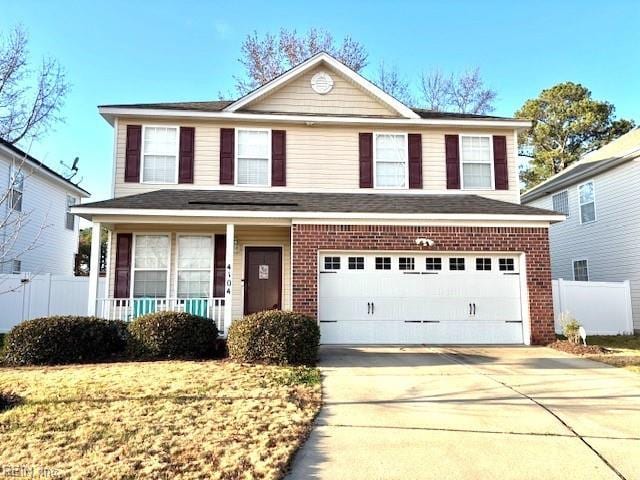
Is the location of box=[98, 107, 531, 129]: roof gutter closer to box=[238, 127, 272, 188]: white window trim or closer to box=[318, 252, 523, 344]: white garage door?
box=[238, 127, 272, 188]: white window trim

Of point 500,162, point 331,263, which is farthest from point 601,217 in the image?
point 331,263

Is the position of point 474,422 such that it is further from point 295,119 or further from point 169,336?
point 295,119

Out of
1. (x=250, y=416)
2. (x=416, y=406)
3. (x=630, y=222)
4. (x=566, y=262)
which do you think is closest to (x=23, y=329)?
(x=250, y=416)

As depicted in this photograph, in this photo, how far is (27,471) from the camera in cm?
371

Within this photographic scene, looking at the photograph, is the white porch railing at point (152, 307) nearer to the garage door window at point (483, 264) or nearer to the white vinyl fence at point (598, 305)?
the garage door window at point (483, 264)

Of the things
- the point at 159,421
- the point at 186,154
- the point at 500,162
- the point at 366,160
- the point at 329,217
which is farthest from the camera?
the point at 500,162

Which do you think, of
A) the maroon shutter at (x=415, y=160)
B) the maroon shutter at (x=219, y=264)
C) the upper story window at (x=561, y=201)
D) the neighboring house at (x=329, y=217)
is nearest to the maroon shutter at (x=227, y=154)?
the neighboring house at (x=329, y=217)

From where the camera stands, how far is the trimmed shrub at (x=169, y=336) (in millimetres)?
8727

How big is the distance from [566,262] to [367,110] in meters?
10.5

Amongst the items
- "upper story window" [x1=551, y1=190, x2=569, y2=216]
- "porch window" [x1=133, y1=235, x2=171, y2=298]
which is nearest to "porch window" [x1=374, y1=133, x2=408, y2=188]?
"porch window" [x1=133, y1=235, x2=171, y2=298]

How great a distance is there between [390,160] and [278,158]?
302 centimetres

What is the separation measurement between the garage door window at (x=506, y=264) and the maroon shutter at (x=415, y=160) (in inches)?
116

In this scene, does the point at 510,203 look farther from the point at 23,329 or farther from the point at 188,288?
the point at 23,329

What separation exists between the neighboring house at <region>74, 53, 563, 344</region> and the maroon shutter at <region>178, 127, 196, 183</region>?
0.04 metres
